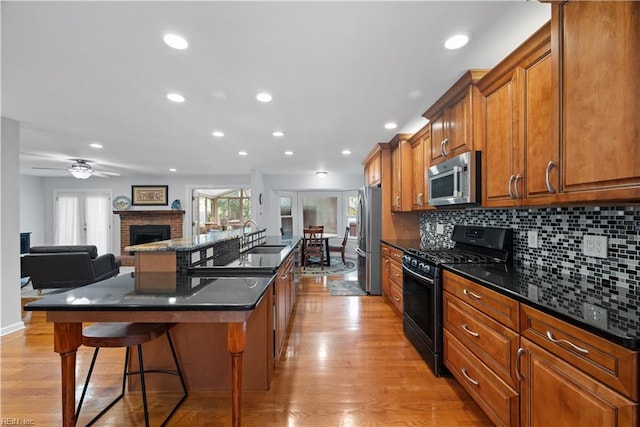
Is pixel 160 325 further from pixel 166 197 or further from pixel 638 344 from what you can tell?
pixel 166 197

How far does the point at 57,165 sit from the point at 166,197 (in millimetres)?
2254

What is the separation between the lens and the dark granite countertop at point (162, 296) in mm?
1271

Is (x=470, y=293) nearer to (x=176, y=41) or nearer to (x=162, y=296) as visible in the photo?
(x=162, y=296)

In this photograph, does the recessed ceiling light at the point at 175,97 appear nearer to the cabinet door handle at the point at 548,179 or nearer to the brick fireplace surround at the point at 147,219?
the cabinet door handle at the point at 548,179

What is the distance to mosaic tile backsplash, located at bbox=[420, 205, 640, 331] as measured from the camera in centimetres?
125

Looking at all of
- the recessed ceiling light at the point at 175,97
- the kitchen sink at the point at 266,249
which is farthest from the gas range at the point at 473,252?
the recessed ceiling light at the point at 175,97

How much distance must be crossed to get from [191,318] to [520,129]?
6.92 feet

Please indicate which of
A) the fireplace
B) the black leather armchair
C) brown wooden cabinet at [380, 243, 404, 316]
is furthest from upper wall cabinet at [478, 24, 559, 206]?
the fireplace

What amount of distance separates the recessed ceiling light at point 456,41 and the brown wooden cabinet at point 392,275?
2080 millimetres

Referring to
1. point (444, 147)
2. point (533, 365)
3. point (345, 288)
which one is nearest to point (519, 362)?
point (533, 365)

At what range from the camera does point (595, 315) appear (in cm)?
100

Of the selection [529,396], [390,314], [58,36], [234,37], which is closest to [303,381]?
[529,396]

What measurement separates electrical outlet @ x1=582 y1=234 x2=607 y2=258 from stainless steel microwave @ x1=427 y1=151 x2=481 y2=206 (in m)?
0.64

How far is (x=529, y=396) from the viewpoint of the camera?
3.95ft
